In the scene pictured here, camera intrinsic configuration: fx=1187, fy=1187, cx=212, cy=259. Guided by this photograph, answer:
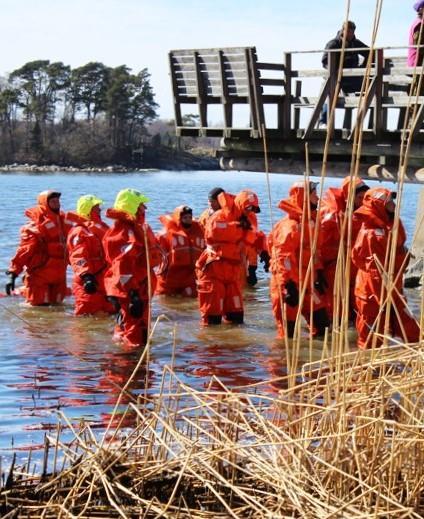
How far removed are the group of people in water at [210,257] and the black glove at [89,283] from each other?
1 cm

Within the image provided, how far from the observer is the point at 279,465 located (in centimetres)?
536

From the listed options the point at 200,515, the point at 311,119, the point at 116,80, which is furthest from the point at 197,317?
the point at 116,80

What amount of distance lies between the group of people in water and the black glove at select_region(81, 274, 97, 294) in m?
0.01

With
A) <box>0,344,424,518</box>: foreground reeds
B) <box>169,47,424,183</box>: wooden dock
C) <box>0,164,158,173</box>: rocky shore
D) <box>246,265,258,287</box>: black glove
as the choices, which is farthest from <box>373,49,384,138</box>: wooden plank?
<box>0,164,158,173</box>: rocky shore

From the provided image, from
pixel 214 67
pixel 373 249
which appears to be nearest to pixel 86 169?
pixel 214 67

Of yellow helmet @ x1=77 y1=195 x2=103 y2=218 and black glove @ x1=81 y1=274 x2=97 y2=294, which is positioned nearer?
black glove @ x1=81 y1=274 x2=97 y2=294

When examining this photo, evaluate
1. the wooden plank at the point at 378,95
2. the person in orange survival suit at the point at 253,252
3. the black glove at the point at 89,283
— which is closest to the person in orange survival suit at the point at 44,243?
the black glove at the point at 89,283

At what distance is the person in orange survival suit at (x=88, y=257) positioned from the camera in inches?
525

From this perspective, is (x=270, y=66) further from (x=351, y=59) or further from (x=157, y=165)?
(x=157, y=165)

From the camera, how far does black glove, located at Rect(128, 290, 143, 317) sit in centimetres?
1130

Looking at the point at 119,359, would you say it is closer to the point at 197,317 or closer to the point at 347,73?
the point at 197,317

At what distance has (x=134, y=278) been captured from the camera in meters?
11.3

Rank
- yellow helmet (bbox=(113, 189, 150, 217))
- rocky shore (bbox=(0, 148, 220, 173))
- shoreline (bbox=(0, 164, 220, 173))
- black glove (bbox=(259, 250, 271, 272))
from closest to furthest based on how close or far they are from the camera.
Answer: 1. yellow helmet (bbox=(113, 189, 150, 217))
2. black glove (bbox=(259, 250, 271, 272))
3. shoreline (bbox=(0, 164, 220, 173))
4. rocky shore (bbox=(0, 148, 220, 173))

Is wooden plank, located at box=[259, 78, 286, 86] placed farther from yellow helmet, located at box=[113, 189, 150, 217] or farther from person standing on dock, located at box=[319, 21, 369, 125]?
yellow helmet, located at box=[113, 189, 150, 217]
